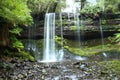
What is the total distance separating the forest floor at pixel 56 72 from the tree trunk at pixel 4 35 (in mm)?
1486

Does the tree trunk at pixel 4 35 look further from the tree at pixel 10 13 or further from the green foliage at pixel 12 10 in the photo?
the green foliage at pixel 12 10

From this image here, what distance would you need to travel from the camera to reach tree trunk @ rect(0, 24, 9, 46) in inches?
536

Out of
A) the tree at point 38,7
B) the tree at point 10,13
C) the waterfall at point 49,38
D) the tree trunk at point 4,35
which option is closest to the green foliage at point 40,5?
the tree at point 38,7

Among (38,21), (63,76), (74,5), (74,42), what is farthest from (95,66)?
(74,5)

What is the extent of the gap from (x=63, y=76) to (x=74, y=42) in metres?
8.68

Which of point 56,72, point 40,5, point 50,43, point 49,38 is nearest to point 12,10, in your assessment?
point 56,72

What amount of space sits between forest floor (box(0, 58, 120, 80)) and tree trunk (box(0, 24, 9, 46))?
1486mm

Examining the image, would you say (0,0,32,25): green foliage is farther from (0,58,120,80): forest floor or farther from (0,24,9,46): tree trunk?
(0,58,120,80): forest floor

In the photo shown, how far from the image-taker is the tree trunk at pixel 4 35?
1361 cm

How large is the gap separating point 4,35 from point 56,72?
4.39 metres

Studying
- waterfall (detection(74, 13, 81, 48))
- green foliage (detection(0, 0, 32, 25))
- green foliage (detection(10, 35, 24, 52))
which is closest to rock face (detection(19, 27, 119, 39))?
waterfall (detection(74, 13, 81, 48))

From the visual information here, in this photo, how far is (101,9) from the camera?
19.7 m

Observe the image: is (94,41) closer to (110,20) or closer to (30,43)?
(110,20)

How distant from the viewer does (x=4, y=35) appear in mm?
13883
